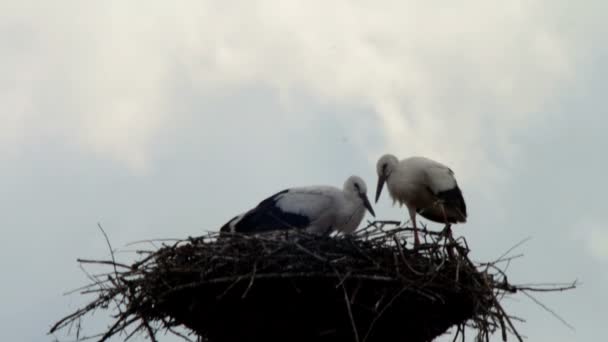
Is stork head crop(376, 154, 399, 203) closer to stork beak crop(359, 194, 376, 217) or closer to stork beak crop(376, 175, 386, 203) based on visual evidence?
stork beak crop(376, 175, 386, 203)

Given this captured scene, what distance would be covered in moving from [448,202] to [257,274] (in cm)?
291

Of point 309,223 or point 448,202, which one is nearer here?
point 309,223

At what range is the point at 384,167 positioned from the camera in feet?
26.3

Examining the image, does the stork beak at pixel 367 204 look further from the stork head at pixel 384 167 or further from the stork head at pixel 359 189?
the stork head at pixel 384 167

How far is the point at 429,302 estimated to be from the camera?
525 centimetres

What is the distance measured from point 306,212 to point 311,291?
1.86m

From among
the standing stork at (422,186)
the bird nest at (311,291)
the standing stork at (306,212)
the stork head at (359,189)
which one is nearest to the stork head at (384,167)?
the standing stork at (422,186)

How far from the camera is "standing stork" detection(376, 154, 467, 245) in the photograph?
7801mm

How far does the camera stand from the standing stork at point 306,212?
7.02 m

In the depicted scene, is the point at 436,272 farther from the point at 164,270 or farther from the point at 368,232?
the point at 164,270

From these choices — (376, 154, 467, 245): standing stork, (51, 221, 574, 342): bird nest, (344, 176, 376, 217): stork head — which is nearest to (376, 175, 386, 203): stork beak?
(376, 154, 467, 245): standing stork

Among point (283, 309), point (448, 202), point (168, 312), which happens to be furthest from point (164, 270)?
point (448, 202)

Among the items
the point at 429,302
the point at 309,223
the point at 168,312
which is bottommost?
the point at 429,302

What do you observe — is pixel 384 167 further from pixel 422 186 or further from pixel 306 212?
pixel 306 212
